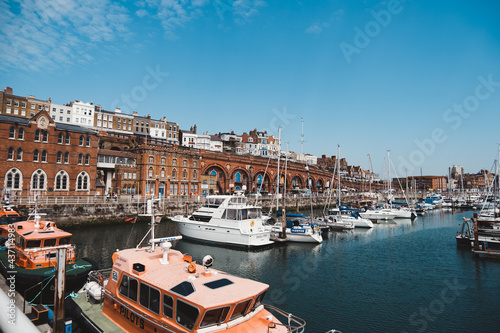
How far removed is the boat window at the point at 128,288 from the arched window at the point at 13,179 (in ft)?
118

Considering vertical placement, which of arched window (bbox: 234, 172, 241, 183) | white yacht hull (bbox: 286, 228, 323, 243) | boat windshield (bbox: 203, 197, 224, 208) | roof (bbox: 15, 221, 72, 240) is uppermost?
arched window (bbox: 234, 172, 241, 183)

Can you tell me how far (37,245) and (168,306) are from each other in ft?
36.7

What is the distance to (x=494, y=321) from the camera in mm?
15766

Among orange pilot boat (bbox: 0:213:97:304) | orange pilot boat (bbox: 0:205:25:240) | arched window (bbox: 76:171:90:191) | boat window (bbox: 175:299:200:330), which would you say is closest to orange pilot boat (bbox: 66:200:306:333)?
boat window (bbox: 175:299:200:330)

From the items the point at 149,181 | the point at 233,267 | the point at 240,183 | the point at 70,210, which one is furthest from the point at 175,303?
the point at 240,183

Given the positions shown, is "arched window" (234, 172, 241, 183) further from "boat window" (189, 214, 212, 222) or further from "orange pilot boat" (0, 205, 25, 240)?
"orange pilot boat" (0, 205, 25, 240)

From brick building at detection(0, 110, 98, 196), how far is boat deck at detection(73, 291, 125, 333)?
30286 millimetres

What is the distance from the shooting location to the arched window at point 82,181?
43.9 meters

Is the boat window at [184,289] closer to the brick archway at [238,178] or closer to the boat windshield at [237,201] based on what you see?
the boat windshield at [237,201]

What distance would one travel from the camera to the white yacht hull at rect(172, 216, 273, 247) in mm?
29641

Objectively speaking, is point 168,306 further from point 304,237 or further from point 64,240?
point 304,237

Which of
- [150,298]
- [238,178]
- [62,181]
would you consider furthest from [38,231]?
[238,178]

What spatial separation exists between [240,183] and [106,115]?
130 feet

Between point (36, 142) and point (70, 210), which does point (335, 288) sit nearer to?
point (70, 210)
